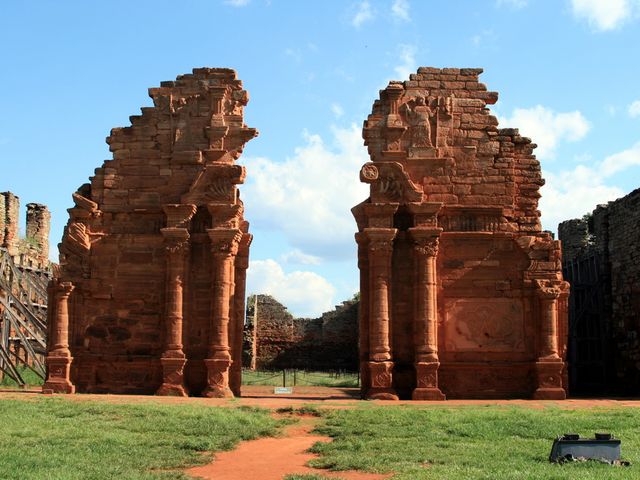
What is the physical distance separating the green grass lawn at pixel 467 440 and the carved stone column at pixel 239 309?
15.8ft

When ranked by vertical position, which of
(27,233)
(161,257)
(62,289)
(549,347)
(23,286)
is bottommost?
(549,347)

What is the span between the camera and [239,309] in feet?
64.1

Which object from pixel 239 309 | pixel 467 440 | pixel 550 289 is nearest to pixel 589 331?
pixel 550 289

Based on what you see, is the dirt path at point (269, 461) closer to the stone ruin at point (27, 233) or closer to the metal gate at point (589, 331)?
the metal gate at point (589, 331)

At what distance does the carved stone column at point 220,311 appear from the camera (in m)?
18.3

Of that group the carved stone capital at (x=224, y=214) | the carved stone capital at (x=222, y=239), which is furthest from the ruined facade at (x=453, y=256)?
the carved stone capital at (x=222, y=239)

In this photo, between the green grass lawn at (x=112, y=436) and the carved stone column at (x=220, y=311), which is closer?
the green grass lawn at (x=112, y=436)

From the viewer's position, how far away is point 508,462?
9680 mm

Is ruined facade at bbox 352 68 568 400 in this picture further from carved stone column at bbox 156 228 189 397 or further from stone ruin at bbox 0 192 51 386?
stone ruin at bbox 0 192 51 386

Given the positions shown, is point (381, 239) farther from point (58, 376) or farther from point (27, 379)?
point (27, 379)

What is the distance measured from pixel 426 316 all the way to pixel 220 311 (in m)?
4.89

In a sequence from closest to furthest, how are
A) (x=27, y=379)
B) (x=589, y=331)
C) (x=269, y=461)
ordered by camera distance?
(x=269, y=461) → (x=27, y=379) → (x=589, y=331)

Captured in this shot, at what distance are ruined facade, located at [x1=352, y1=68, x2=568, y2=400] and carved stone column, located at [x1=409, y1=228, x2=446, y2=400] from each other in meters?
0.03

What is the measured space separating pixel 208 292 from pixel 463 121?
7.71m
